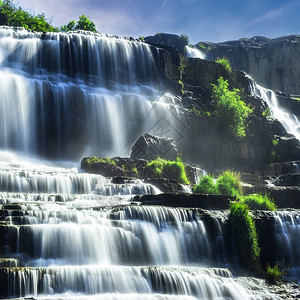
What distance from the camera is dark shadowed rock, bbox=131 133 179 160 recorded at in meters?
29.3

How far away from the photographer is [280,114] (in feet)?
175

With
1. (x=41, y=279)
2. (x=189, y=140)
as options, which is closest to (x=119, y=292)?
(x=41, y=279)

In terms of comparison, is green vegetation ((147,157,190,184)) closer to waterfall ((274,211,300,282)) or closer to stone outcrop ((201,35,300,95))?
waterfall ((274,211,300,282))

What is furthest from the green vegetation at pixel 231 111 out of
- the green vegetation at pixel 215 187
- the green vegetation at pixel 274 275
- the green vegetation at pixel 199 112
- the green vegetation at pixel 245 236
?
the green vegetation at pixel 274 275

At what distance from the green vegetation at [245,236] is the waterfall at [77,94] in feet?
59.2

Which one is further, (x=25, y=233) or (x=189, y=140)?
(x=189, y=140)

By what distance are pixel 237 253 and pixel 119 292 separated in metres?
6.55

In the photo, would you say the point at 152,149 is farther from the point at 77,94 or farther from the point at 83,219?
the point at 83,219

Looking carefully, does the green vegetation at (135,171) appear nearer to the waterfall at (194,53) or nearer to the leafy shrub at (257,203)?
the leafy shrub at (257,203)

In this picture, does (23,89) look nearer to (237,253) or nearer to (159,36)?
(237,253)

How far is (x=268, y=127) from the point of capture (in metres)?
43.3

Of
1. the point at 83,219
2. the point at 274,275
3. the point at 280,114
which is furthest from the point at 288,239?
the point at 280,114

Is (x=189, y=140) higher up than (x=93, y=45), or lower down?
lower down

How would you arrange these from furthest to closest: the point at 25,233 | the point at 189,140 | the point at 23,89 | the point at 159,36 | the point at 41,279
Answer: the point at 159,36, the point at 189,140, the point at 23,89, the point at 25,233, the point at 41,279
